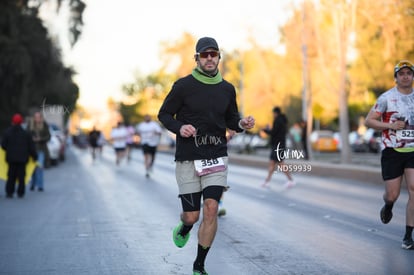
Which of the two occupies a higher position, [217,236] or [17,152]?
[17,152]

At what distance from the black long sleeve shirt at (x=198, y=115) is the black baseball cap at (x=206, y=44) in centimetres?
27

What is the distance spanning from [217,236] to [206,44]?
3789 millimetres

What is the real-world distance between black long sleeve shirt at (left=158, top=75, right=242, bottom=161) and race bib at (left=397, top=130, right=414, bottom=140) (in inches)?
101

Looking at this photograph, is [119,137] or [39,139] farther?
[119,137]

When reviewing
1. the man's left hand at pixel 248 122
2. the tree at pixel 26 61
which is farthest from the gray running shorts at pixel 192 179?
the tree at pixel 26 61

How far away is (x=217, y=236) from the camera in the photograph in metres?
9.51

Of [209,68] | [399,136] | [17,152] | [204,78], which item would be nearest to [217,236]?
[399,136]

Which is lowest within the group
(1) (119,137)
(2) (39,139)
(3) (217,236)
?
(1) (119,137)

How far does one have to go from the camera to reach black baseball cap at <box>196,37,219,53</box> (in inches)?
247

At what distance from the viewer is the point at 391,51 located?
2892cm

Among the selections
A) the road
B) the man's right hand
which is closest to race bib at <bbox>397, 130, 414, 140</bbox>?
the road

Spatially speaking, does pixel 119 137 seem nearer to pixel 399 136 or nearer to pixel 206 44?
pixel 399 136

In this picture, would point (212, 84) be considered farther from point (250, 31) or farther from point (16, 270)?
point (250, 31)

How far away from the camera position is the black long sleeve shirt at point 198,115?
6363 mm
